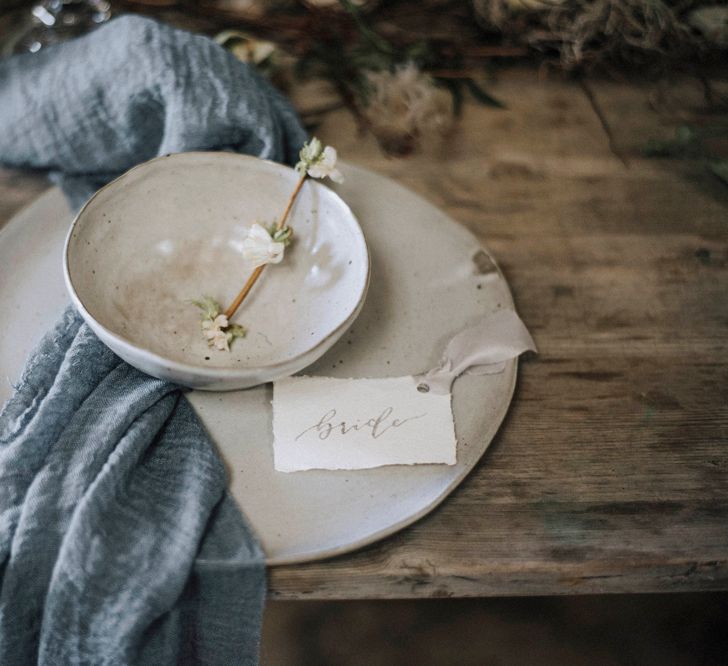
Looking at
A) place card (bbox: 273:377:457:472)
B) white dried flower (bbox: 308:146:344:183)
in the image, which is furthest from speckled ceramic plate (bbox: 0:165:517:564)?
white dried flower (bbox: 308:146:344:183)

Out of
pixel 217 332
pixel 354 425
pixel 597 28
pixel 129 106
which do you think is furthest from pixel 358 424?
pixel 597 28

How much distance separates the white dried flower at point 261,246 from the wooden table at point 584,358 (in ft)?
0.78

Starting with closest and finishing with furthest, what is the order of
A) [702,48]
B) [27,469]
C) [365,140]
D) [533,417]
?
1. [27,469]
2. [533,417]
3. [365,140]
4. [702,48]

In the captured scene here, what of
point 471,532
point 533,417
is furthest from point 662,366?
point 471,532

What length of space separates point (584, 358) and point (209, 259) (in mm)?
352

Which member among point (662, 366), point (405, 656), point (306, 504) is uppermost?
point (306, 504)

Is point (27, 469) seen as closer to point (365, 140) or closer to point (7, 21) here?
point (365, 140)

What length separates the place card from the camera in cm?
55

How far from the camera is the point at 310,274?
0.66 meters

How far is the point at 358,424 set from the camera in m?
0.57

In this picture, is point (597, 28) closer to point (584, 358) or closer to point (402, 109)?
point (402, 109)

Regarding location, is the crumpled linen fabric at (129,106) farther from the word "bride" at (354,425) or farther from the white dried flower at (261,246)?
the word "bride" at (354,425)

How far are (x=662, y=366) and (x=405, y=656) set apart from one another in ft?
1.57

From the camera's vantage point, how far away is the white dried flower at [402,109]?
863mm
